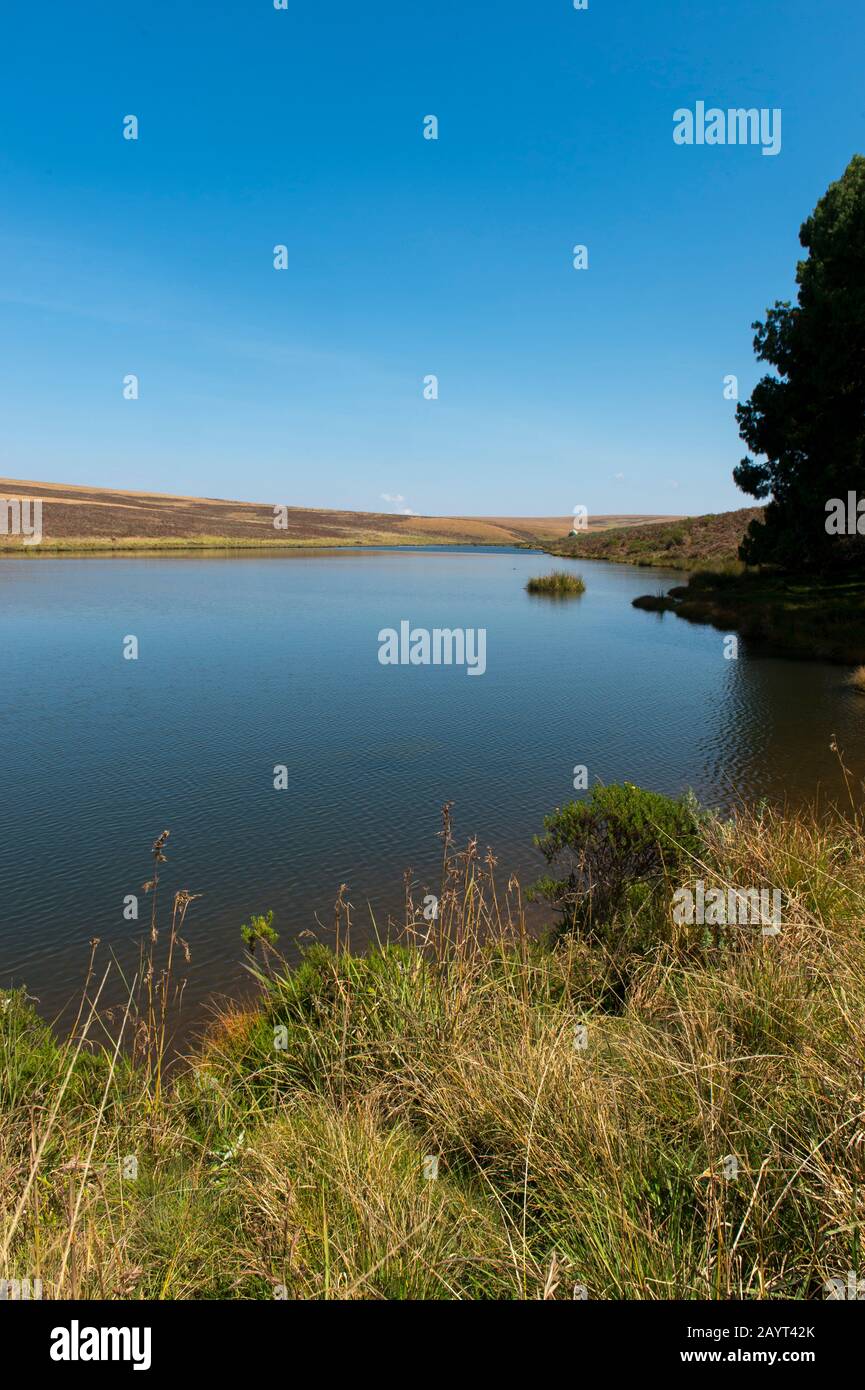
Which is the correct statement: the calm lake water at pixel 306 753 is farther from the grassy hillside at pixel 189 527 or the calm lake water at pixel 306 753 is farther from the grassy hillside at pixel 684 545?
the grassy hillside at pixel 189 527

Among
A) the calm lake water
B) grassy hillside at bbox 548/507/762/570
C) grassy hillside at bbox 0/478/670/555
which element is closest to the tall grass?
the calm lake water

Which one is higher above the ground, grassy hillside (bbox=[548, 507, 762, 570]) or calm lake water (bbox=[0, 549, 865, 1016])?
grassy hillside (bbox=[548, 507, 762, 570])

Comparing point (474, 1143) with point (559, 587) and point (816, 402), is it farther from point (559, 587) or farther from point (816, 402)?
point (559, 587)

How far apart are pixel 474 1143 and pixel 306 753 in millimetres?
11702

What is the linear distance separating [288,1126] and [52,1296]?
144cm

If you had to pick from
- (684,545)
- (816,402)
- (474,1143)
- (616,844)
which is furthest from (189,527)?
(474,1143)

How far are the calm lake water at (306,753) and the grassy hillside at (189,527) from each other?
62.0 meters

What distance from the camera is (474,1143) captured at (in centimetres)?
383

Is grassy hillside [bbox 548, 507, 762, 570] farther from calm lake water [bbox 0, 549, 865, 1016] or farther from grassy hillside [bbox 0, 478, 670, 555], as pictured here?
grassy hillside [bbox 0, 478, 670, 555]

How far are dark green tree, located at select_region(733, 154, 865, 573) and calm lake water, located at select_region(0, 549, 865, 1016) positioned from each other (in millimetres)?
5095

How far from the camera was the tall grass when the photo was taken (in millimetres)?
2738

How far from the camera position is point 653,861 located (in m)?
7.93

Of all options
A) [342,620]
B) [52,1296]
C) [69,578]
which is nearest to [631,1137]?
[52,1296]
